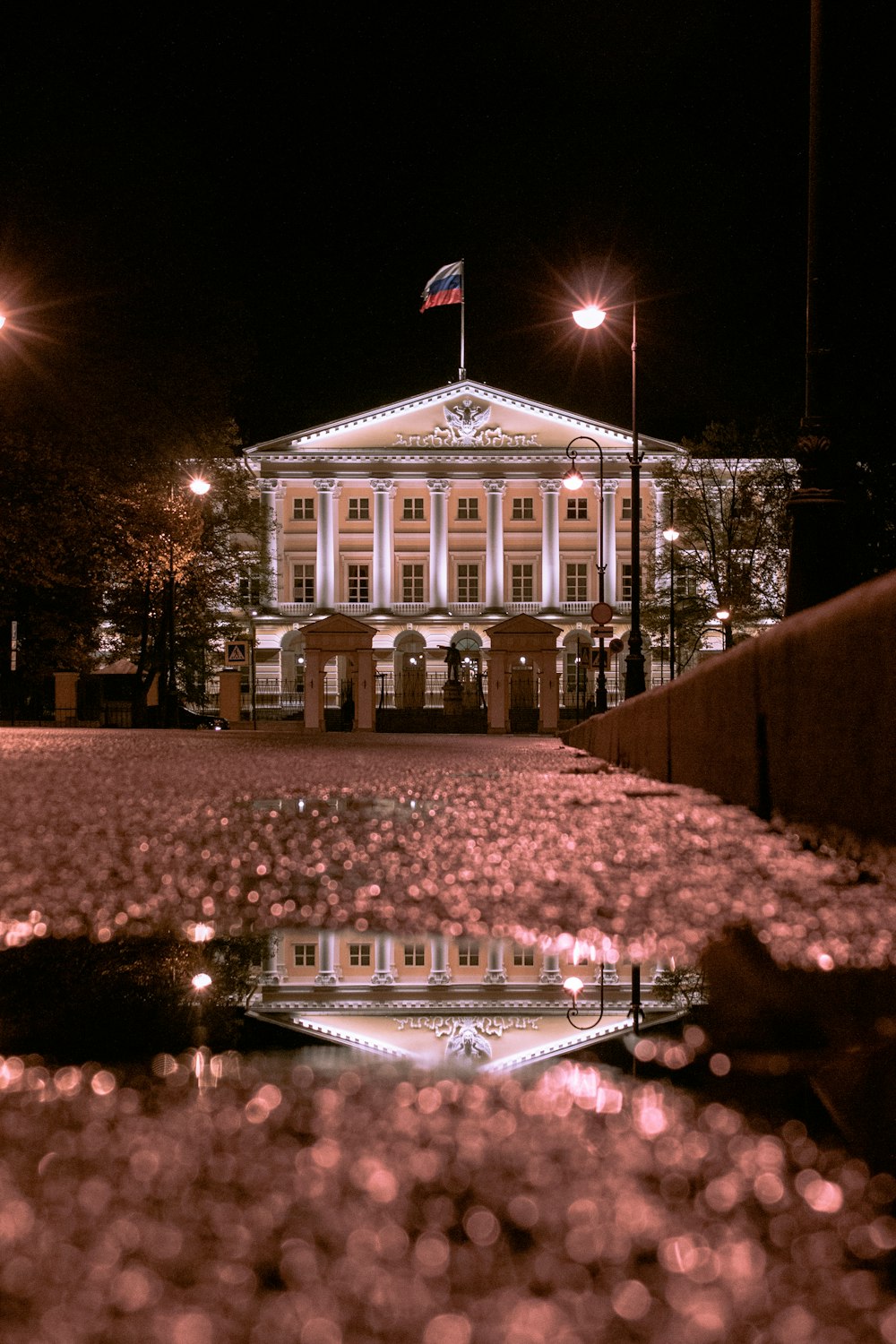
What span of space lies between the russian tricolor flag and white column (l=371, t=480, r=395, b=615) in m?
12.9

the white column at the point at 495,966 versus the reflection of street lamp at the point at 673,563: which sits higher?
the reflection of street lamp at the point at 673,563

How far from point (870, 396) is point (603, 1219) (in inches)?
1075

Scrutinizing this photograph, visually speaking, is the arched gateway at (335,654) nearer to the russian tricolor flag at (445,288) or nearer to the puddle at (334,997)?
the russian tricolor flag at (445,288)

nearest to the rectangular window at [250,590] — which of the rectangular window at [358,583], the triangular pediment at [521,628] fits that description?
the rectangular window at [358,583]

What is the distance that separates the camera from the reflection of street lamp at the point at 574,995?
1.45 metres

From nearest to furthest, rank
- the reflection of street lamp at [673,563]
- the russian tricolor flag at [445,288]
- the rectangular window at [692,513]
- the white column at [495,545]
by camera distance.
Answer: the reflection of street lamp at [673,563]
the rectangular window at [692,513]
the russian tricolor flag at [445,288]
the white column at [495,545]

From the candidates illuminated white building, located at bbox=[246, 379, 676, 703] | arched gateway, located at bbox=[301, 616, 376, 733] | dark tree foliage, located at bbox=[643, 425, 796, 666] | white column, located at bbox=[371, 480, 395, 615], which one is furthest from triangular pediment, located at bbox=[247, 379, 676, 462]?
arched gateway, located at bbox=[301, 616, 376, 733]

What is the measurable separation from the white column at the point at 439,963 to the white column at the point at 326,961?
0.14 metres

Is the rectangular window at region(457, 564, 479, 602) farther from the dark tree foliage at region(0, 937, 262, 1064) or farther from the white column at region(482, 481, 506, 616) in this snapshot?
the dark tree foliage at region(0, 937, 262, 1064)

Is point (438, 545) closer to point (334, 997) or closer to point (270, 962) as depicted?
point (270, 962)

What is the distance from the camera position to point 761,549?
45.9 metres

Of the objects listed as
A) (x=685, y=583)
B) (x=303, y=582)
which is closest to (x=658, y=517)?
(x=685, y=583)

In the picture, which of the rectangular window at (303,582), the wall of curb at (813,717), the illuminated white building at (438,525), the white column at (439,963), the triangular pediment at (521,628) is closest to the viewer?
the white column at (439,963)

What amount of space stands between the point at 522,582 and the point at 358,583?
29.0ft
